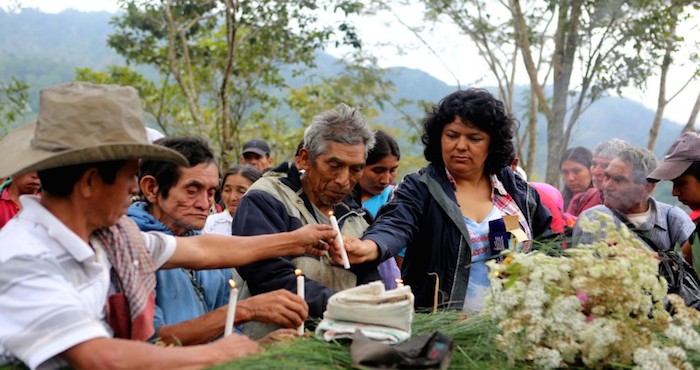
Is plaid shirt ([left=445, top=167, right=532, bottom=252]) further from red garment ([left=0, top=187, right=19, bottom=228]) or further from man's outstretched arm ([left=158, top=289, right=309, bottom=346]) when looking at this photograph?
red garment ([left=0, top=187, right=19, bottom=228])

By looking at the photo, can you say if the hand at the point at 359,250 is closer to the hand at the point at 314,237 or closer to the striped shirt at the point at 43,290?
the hand at the point at 314,237

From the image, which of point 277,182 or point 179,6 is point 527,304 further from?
point 179,6

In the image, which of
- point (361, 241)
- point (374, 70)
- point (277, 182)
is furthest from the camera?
point (374, 70)

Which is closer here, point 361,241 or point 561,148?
point 361,241

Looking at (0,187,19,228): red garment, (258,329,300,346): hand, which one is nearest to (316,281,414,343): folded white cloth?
(258,329,300,346): hand

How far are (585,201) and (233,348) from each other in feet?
15.1

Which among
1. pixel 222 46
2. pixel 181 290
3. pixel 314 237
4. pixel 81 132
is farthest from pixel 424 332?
pixel 222 46

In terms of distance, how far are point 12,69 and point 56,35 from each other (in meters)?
43.1

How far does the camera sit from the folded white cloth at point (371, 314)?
240 centimetres

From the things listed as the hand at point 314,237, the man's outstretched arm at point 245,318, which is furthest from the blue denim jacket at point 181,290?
the hand at point 314,237

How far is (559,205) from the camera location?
17.6ft

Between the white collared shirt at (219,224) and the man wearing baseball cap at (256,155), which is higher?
the man wearing baseball cap at (256,155)

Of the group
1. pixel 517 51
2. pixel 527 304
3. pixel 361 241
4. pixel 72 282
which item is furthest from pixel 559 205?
pixel 517 51

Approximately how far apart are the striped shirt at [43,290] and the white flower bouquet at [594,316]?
1.23 meters
